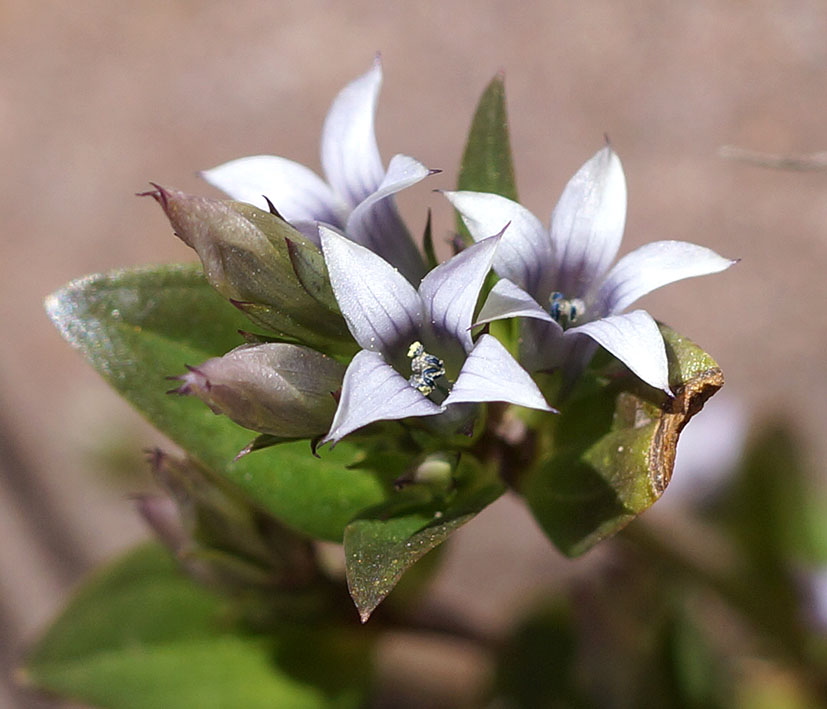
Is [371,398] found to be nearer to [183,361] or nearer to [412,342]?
[412,342]

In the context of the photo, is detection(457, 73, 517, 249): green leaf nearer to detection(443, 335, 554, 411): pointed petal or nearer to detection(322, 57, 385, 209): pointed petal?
detection(322, 57, 385, 209): pointed petal

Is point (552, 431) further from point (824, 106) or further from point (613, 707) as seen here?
point (824, 106)

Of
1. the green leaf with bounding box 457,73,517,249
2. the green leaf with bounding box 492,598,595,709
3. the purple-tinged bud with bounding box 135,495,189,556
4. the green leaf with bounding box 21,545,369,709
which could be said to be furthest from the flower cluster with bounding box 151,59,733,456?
the green leaf with bounding box 492,598,595,709

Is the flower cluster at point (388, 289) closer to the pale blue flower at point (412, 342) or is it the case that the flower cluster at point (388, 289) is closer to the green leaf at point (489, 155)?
the pale blue flower at point (412, 342)

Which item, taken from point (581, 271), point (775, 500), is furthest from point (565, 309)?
point (775, 500)

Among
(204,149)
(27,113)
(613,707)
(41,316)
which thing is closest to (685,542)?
(613,707)
